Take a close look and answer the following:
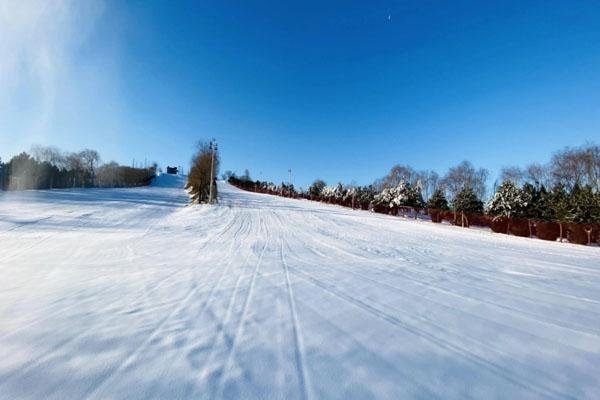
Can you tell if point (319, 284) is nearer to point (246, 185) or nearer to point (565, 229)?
point (565, 229)

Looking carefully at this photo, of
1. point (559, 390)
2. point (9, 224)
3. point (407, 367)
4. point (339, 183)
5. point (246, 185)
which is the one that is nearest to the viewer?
point (559, 390)

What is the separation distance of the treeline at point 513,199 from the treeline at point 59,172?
136ft

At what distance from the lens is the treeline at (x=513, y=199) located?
22.5 meters

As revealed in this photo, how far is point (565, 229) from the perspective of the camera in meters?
20.1

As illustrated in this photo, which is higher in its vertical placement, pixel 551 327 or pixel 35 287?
pixel 551 327

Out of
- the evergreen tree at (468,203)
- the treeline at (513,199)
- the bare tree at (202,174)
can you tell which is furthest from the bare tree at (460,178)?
the bare tree at (202,174)

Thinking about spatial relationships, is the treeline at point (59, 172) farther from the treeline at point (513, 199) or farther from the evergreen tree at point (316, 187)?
the evergreen tree at point (316, 187)

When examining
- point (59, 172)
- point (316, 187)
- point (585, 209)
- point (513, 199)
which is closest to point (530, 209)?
point (513, 199)

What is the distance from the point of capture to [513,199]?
34.6m

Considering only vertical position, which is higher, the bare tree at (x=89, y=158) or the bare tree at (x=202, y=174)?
the bare tree at (x=89, y=158)

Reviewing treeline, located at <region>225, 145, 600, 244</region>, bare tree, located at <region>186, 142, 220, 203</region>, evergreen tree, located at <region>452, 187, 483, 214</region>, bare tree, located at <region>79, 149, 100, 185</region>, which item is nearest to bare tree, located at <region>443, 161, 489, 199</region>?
treeline, located at <region>225, 145, 600, 244</region>

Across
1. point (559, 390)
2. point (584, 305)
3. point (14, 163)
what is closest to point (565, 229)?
point (584, 305)

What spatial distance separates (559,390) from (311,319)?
2.54 m

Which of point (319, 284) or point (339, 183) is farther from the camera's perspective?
point (339, 183)
